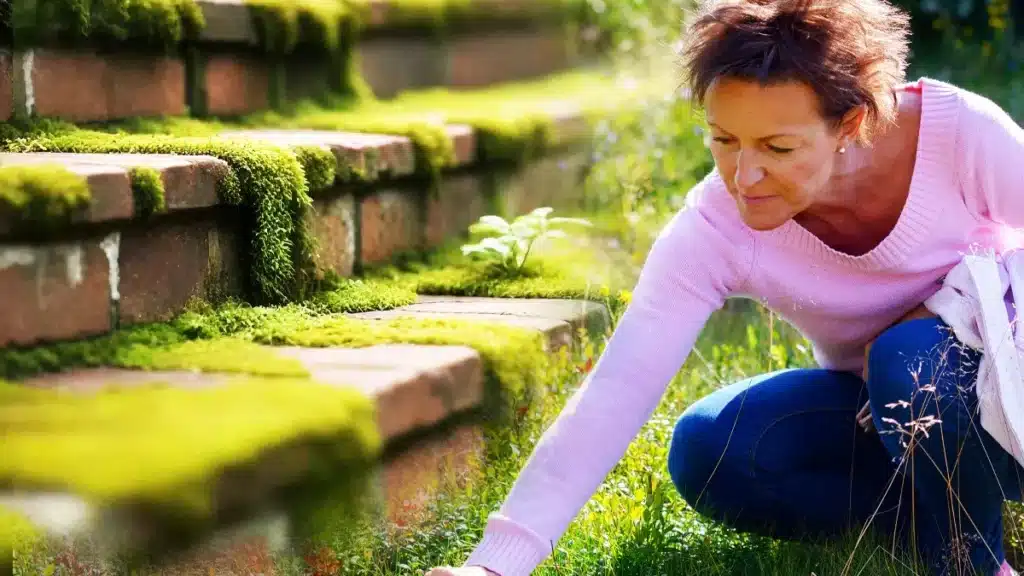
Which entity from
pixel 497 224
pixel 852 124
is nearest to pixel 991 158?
pixel 852 124

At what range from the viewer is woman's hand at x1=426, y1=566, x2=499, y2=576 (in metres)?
1.68

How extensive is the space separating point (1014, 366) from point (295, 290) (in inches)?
56.7

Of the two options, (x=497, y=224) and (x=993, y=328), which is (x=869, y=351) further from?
(x=497, y=224)

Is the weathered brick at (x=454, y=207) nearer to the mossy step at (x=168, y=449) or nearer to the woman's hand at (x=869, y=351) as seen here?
the mossy step at (x=168, y=449)

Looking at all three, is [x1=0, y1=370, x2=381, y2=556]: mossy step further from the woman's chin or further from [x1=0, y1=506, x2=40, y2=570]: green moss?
the woman's chin

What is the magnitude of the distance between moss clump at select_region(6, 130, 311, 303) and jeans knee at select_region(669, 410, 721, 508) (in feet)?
2.89

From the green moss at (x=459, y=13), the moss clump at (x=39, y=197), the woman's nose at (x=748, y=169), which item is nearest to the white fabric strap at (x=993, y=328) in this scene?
the woman's nose at (x=748, y=169)

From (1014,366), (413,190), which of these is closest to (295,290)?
(413,190)

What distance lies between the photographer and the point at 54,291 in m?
2.11

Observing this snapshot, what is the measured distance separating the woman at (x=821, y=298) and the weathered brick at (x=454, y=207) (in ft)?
3.65

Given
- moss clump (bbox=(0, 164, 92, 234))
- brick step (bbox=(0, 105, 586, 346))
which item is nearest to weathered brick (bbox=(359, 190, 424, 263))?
brick step (bbox=(0, 105, 586, 346))

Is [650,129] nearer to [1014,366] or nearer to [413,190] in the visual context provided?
[413,190]

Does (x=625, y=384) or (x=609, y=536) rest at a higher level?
(x=625, y=384)

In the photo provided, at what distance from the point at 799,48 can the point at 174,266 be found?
4.06 ft
